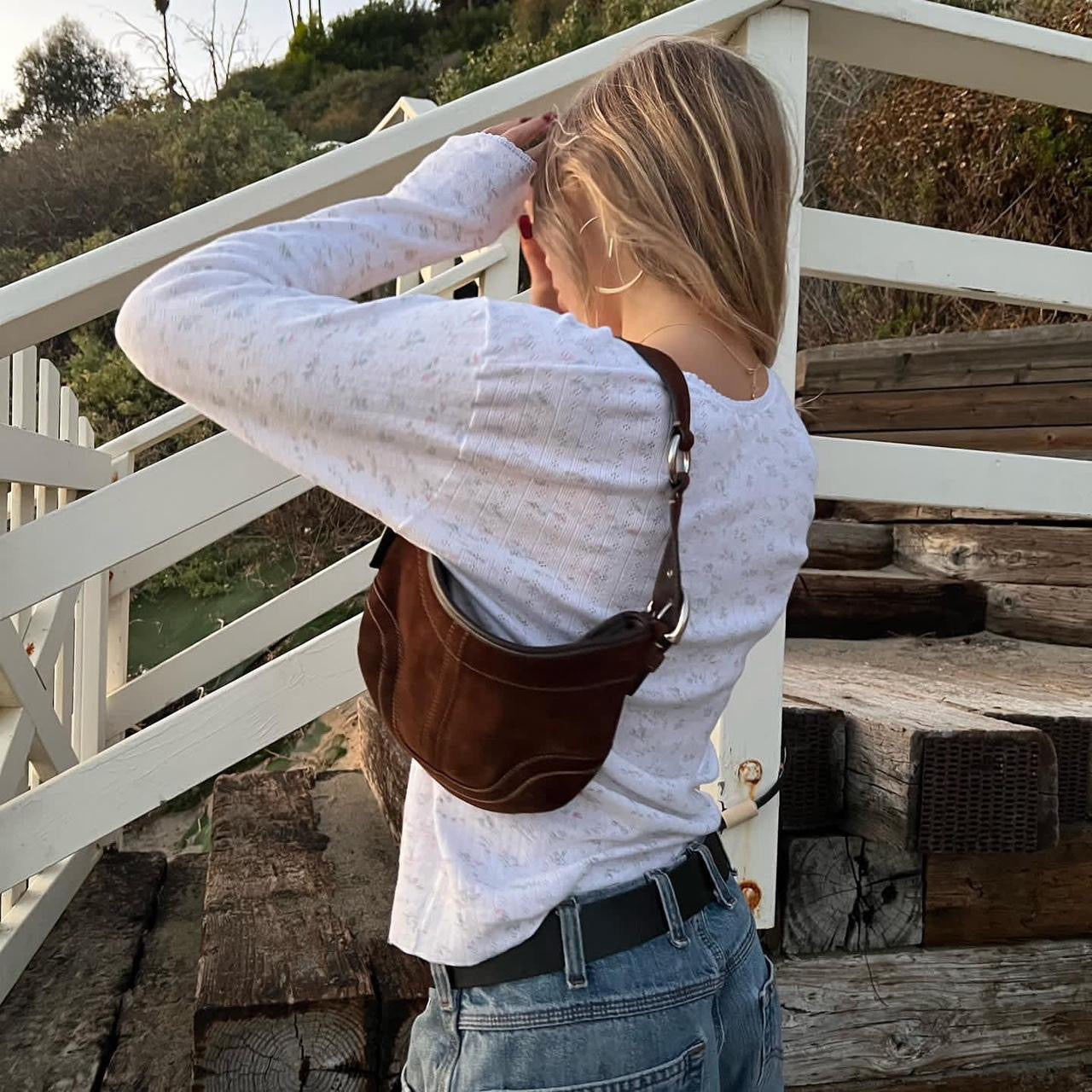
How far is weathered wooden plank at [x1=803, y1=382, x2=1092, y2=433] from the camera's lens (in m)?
3.72

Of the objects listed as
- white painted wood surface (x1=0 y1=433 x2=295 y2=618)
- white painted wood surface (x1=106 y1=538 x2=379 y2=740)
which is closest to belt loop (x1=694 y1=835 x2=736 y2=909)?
white painted wood surface (x1=0 y1=433 x2=295 y2=618)

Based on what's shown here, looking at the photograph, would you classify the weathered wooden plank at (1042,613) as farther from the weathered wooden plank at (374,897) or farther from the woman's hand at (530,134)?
the woman's hand at (530,134)

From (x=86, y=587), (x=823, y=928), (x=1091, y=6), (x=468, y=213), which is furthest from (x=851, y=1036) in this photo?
(x=1091, y=6)

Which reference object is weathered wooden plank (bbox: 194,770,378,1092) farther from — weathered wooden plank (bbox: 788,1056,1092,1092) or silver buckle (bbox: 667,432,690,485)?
silver buckle (bbox: 667,432,690,485)

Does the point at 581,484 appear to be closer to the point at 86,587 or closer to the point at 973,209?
the point at 86,587

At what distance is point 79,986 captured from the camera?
172 centimetres

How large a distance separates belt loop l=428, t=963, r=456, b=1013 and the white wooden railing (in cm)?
59

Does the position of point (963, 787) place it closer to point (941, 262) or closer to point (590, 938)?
point (941, 262)

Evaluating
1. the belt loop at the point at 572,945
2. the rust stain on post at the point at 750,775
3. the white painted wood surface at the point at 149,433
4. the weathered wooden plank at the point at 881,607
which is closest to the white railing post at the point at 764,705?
the rust stain on post at the point at 750,775

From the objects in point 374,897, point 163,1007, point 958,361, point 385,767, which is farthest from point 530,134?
point 958,361

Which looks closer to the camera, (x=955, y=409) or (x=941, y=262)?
(x=941, y=262)

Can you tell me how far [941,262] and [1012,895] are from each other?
1078mm

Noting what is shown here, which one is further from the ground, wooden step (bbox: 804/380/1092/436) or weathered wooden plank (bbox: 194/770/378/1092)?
wooden step (bbox: 804/380/1092/436)

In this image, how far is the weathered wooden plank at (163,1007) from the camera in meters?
1.47
